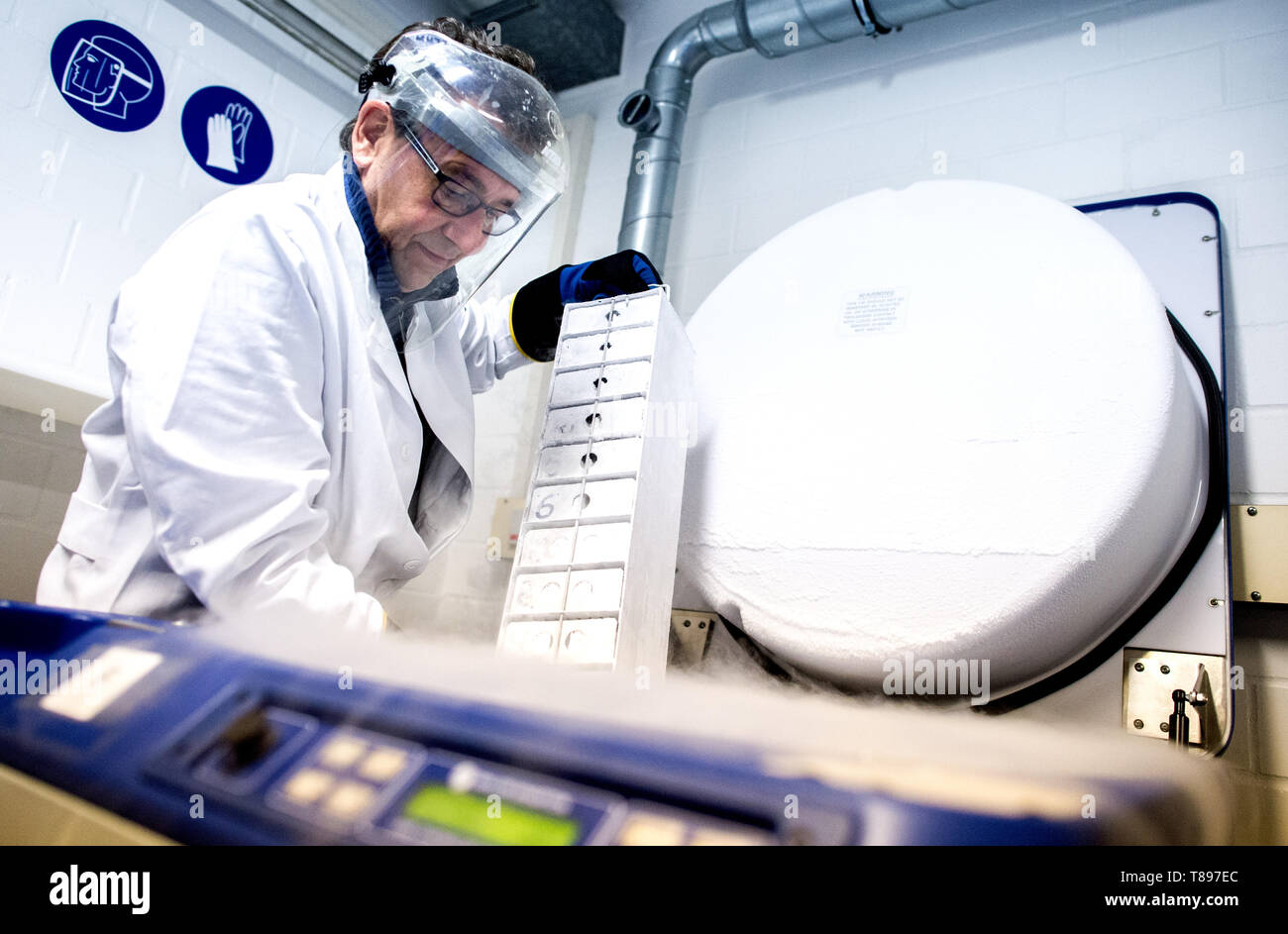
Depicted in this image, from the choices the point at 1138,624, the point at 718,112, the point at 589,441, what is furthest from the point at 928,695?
the point at 718,112

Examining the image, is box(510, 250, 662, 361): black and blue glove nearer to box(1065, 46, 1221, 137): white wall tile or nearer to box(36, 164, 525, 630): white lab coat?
box(36, 164, 525, 630): white lab coat

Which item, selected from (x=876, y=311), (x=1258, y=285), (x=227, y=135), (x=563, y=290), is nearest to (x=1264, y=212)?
(x=1258, y=285)

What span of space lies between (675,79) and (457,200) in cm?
112

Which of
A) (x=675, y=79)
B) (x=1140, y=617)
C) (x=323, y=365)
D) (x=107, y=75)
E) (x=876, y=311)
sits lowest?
(x=1140, y=617)

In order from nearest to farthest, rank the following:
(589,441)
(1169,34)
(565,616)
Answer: (565,616) → (589,441) → (1169,34)

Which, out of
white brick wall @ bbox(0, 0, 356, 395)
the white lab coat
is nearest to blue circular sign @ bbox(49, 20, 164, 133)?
white brick wall @ bbox(0, 0, 356, 395)

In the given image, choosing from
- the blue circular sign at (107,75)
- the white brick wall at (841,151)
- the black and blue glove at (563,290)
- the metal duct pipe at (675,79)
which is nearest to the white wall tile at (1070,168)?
the white brick wall at (841,151)

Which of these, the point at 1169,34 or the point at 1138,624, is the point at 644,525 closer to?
the point at 1138,624

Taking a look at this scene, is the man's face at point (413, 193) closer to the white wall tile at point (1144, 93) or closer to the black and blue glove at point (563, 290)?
the black and blue glove at point (563, 290)

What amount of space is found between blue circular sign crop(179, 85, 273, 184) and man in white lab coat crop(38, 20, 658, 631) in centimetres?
82

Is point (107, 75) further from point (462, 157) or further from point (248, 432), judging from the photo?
point (248, 432)

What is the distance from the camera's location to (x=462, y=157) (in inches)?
40.4

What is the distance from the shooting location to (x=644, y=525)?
3.28 ft

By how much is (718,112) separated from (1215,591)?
1.62 metres
